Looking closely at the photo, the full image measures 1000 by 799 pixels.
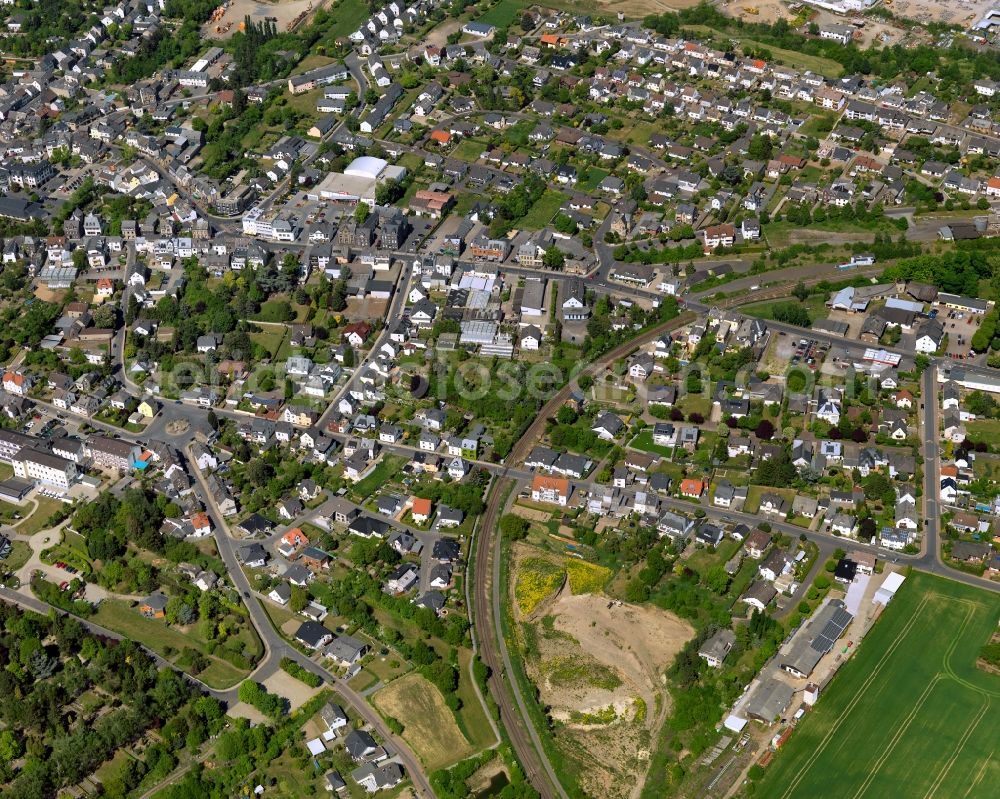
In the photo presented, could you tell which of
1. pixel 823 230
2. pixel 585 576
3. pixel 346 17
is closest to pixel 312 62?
pixel 346 17

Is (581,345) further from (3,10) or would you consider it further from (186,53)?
(3,10)

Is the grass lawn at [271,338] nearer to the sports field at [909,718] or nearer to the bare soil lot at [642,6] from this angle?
the sports field at [909,718]

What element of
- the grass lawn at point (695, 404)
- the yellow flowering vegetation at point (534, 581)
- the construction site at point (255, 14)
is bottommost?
the yellow flowering vegetation at point (534, 581)

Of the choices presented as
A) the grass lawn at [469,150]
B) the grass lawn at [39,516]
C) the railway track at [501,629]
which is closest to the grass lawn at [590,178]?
the grass lawn at [469,150]

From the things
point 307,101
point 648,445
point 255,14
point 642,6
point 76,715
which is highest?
point 642,6

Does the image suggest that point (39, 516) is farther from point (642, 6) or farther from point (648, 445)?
point (642, 6)

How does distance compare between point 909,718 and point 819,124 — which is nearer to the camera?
point 909,718
